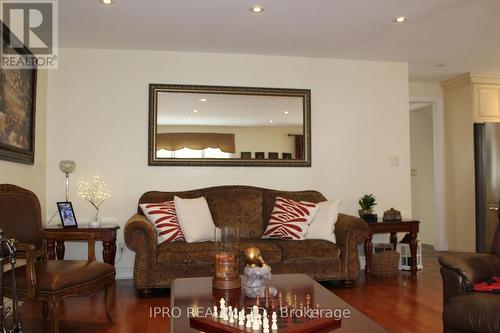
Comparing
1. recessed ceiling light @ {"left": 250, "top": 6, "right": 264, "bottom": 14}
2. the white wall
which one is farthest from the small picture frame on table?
recessed ceiling light @ {"left": 250, "top": 6, "right": 264, "bottom": 14}

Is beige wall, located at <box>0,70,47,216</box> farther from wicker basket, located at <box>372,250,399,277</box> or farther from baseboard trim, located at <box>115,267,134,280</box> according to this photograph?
wicker basket, located at <box>372,250,399,277</box>

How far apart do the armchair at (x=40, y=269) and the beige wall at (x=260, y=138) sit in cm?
206

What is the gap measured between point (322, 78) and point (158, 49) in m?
1.89

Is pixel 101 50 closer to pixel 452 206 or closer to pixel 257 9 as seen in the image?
pixel 257 9

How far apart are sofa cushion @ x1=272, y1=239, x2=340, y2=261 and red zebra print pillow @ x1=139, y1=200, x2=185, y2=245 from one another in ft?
3.04

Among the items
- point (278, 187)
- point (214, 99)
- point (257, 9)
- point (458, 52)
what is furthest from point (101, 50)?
point (458, 52)

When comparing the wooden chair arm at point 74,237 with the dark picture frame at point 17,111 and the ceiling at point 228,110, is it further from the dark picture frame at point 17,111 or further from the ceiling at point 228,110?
the ceiling at point 228,110

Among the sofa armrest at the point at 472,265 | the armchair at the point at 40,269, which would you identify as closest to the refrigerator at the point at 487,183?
the sofa armrest at the point at 472,265

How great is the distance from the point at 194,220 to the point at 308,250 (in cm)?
107

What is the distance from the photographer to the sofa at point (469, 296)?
1937 millimetres

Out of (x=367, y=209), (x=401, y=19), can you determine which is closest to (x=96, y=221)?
(x=367, y=209)

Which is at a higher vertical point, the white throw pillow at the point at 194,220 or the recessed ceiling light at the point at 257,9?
the recessed ceiling light at the point at 257,9

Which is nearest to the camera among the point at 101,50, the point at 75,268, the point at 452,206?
the point at 75,268

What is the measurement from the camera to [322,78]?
16.2ft
